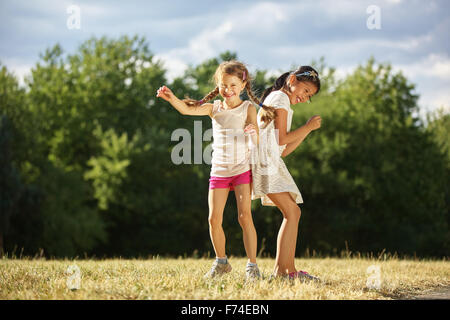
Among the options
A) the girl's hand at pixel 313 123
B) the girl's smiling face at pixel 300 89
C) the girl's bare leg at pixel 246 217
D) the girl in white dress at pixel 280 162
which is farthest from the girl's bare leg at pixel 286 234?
the girl's smiling face at pixel 300 89

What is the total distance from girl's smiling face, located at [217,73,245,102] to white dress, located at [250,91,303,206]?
34 centimetres

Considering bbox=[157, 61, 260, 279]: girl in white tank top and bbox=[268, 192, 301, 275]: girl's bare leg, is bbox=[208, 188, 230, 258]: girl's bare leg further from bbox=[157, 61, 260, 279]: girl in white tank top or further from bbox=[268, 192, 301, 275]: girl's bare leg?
bbox=[268, 192, 301, 275]: girl's bare leg

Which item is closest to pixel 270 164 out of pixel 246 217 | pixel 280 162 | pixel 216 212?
pixel 280 162

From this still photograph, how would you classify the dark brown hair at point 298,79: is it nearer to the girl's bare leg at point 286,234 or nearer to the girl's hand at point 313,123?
the girl's hand at point 313,123

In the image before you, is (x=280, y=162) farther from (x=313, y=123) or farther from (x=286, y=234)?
(x=286, y=234)

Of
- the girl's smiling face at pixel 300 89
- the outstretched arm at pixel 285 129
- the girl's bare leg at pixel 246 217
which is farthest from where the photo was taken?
the girl's smiling face at pixel 300 89

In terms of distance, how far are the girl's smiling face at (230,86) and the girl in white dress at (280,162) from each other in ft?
1.03

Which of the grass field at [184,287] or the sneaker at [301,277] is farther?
the sneaker at [301,277]

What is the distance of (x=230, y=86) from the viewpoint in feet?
16.4

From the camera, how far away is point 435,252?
30688mm

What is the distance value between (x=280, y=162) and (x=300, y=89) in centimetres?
79

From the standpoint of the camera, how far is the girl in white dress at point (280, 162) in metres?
5.01

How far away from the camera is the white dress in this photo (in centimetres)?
501

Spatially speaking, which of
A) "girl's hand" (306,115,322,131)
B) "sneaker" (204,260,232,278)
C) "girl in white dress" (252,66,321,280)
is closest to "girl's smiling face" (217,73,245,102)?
"girl in white dress" (252,66,321,280)
